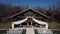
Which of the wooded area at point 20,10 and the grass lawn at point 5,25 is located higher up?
the wooded area at point 20,10

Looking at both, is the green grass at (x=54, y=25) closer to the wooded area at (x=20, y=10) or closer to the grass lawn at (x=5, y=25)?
the wooded area at (x=20, y=10)

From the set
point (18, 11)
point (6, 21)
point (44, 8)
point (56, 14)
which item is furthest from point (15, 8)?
point (56, 14)

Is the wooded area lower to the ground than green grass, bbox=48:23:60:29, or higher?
higher

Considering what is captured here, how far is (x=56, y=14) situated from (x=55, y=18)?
0.95 feet

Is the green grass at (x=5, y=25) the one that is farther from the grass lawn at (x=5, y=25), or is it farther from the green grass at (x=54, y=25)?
the green grass at (x=54, y=25)

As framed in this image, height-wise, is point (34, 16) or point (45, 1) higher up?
point (45, 1)

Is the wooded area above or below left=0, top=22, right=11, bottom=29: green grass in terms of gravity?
above

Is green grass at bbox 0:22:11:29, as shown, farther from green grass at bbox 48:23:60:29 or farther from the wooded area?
green grass at bbox 48:23:60:29

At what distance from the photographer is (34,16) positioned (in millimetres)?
12227

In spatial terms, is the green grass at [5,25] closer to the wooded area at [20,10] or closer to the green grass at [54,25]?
the wooded area at [20,10]

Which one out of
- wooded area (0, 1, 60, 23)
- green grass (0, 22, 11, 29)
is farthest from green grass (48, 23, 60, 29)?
green grass (0, 22, 11, 29)

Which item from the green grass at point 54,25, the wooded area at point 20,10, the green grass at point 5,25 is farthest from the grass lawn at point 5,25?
the green grass at point 54,25

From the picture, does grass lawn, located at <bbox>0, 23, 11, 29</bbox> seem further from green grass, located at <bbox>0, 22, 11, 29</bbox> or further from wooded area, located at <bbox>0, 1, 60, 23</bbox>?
wooded area, located at <bbox>0, 1, 60, 23</bbox>

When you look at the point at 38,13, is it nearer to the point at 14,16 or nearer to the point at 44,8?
the point at 44,8
